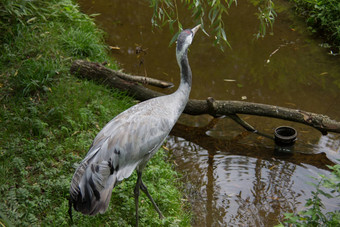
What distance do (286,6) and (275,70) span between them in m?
2.54

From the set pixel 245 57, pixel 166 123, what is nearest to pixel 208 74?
pixel 245 57

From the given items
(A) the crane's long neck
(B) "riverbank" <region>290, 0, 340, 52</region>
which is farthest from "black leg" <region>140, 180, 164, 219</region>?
(B) "riverbank" <region>290, 0, 340, 52</region>

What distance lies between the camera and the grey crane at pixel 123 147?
12.7 feet

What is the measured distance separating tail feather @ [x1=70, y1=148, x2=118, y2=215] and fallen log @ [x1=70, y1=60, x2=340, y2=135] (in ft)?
8.43

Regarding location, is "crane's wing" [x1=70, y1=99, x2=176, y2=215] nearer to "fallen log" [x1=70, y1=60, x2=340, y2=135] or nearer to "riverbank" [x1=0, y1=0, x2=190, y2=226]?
"riverbank" [x1=0, y1=0, x2=190, y2=226]

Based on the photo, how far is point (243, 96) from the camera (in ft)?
23.6

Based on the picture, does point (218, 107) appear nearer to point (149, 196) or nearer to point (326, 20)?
point (149, 196)

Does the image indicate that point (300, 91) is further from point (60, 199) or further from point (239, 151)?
A: point (60, 199)

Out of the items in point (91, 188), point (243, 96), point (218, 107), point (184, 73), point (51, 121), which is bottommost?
point (243, 96)

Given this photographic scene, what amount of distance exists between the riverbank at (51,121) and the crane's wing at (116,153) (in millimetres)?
560

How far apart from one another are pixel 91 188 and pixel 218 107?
9.37 ft

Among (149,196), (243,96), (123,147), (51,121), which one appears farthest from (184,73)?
(243,96)

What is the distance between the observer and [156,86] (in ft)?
22.5

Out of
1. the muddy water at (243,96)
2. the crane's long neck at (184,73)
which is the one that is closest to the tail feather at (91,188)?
the crane's long neck at (184,73)
